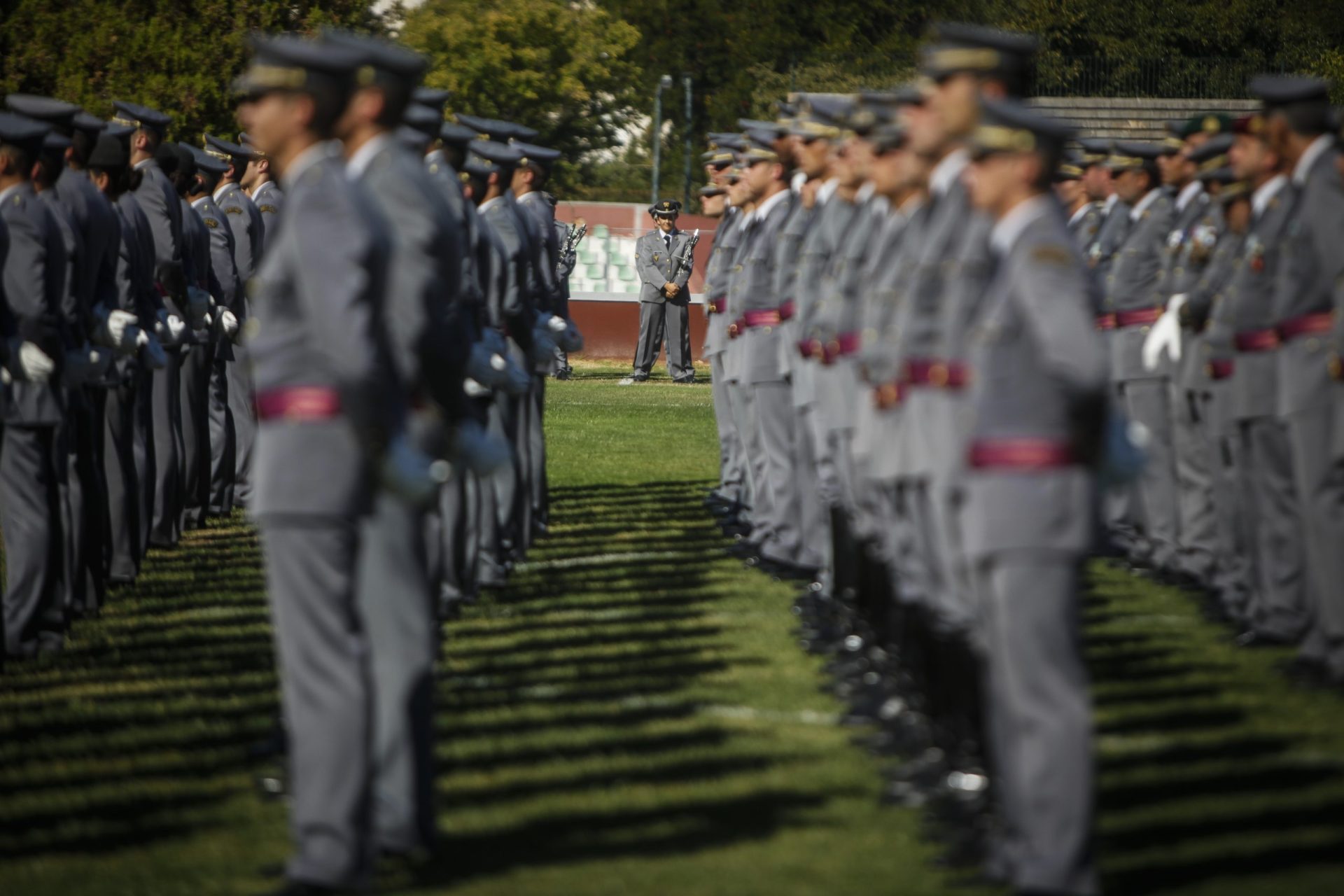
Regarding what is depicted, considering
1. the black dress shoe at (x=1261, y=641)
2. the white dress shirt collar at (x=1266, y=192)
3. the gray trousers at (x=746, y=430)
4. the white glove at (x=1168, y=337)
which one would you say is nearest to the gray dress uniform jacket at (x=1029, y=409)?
the white dress shirt collar at (x=1266, y=192)

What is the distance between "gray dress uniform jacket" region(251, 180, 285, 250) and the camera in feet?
49.8

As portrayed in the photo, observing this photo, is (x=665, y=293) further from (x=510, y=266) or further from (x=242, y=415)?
(x=510, y=266)

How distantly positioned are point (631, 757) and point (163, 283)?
6581 mm

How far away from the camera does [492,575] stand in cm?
1223

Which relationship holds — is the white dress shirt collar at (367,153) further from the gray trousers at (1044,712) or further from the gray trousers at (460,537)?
the gray trousers at (460,537)

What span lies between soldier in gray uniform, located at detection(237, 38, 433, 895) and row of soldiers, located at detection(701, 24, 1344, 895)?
173 centimetres

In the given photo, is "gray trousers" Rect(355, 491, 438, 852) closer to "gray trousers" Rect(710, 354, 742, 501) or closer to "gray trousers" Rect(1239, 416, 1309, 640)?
"gray trousers" Rect(1239, 416, 1309, 640)

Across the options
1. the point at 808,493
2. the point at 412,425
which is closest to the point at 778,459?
the point at 808,493

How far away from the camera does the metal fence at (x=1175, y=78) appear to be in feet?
129

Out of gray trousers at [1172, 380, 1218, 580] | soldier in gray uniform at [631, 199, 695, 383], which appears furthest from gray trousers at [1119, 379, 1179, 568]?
soldier in gray uniform at [631, 199, 695, 383]

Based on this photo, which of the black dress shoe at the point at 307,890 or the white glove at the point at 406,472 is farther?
the black dress shoe at the point at 307,890

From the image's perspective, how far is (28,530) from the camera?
9.86m

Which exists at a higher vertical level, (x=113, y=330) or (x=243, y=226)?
(x=243, y=226)

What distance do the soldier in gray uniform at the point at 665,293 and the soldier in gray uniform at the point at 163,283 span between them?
19.6 metres
